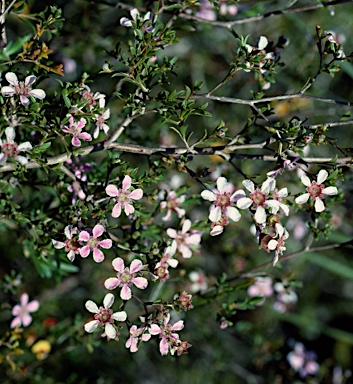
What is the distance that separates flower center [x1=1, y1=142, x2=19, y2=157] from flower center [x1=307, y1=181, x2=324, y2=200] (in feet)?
2.83

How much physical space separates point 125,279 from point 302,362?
2125 mm

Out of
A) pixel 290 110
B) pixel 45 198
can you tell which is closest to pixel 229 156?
pixel 45 198

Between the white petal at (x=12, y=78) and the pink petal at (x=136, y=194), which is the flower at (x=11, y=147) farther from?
the pink petal at (x=136, y=194)

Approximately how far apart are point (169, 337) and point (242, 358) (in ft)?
9.18

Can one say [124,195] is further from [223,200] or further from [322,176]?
[322,176]

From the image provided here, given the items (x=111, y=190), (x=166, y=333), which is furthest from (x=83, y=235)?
(x=166, y=333)

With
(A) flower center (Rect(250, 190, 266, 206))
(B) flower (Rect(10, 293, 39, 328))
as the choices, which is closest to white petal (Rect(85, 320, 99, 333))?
(A) flower center (Rect(250, 190, 266, 206))

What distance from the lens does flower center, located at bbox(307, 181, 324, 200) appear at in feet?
5.17

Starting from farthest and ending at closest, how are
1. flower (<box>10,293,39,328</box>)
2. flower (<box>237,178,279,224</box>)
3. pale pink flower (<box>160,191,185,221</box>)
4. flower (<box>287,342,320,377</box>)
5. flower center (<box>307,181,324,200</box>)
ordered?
1. flower (<box>287,342,320,377</box>)
2. flower (<box>10,293,39,328</box>)
3. pale pink flower (<box>160,191,185,221</box>)
4. flower center (<box>307,181,324,200</box>)
5. flower (<box>237,178,279,224</box>)

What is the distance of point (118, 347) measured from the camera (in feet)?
A: 11.7

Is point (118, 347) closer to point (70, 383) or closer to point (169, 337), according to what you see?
point (70, 383)

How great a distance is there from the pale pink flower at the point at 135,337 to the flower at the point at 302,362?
1.89 metres

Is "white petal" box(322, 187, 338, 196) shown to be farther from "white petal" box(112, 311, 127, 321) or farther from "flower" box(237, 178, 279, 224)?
"white petal" box(112, 311, 127, 321)

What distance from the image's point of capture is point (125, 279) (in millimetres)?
1567
